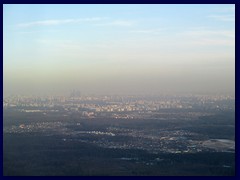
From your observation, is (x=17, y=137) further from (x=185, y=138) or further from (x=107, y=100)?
(x=185, y=138)

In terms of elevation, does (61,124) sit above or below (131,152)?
above

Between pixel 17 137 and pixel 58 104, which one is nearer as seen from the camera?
pixel 17 137

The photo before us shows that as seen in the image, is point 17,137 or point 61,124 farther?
point 61,124

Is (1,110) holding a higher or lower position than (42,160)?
higher
